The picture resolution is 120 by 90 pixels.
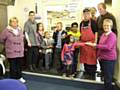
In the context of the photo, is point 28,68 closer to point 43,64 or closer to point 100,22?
point 43,64

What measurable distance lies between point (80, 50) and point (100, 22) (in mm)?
703

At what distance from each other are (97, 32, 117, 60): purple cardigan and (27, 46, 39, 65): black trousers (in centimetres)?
196

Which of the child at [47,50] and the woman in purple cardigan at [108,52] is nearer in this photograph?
the woman in purple cardigan at [108,52]

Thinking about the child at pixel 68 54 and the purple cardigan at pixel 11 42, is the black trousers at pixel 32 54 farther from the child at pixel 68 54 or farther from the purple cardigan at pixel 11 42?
the child at pixel 68 54

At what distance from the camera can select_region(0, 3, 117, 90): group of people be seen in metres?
4.35

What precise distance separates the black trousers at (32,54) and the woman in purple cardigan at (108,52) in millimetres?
1922

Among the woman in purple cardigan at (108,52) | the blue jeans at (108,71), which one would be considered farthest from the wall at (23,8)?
the blue jeans at (108,71)

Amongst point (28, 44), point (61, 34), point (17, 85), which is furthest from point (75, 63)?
point (17, 85)

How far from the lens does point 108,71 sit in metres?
4.35

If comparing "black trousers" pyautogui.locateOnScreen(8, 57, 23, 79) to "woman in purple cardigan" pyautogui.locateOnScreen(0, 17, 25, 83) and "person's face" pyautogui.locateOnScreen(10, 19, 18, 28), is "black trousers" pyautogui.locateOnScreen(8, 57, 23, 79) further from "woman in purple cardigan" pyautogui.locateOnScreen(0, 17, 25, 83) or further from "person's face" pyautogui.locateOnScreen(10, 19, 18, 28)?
"person's face" pyautogui.locateOnScreen(10, 19, 18, 28)

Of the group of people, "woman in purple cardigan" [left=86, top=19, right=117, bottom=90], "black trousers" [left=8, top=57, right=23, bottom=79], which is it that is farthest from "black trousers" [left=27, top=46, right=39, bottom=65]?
"woman in purple cardigan" [left=86, top=19, right=117, bottom=90]

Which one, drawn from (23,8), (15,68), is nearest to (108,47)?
(15,68)

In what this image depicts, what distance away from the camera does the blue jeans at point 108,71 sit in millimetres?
4340

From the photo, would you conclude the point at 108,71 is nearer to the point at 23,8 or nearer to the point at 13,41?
the point at 13,41
